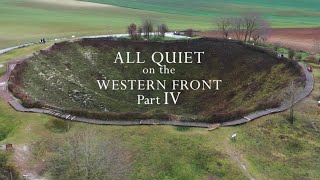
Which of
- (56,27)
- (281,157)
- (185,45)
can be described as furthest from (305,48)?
(56,27)

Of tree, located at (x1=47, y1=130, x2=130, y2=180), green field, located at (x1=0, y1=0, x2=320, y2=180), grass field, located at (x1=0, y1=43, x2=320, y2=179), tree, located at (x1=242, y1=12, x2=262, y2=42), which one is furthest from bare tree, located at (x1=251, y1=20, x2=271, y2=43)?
tree, located at (x1=47, y1=130, x2=130, y2=180)

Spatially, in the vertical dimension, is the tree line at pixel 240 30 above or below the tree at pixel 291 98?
above

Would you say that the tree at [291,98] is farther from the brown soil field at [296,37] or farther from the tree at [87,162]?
the brown soil field at [296,37]

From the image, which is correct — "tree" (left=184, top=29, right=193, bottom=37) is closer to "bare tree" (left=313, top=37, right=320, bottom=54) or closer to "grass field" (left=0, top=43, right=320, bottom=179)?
"bare tree" (left=313, top=37, right=320, bottom=54)

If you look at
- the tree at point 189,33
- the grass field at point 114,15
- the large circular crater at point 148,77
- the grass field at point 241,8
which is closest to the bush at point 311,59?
the large circular crater at point 148,77

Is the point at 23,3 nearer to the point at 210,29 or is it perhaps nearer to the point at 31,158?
the point at 210,29

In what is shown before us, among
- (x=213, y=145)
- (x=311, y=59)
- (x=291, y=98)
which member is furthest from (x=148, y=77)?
(x=213, y=145)
